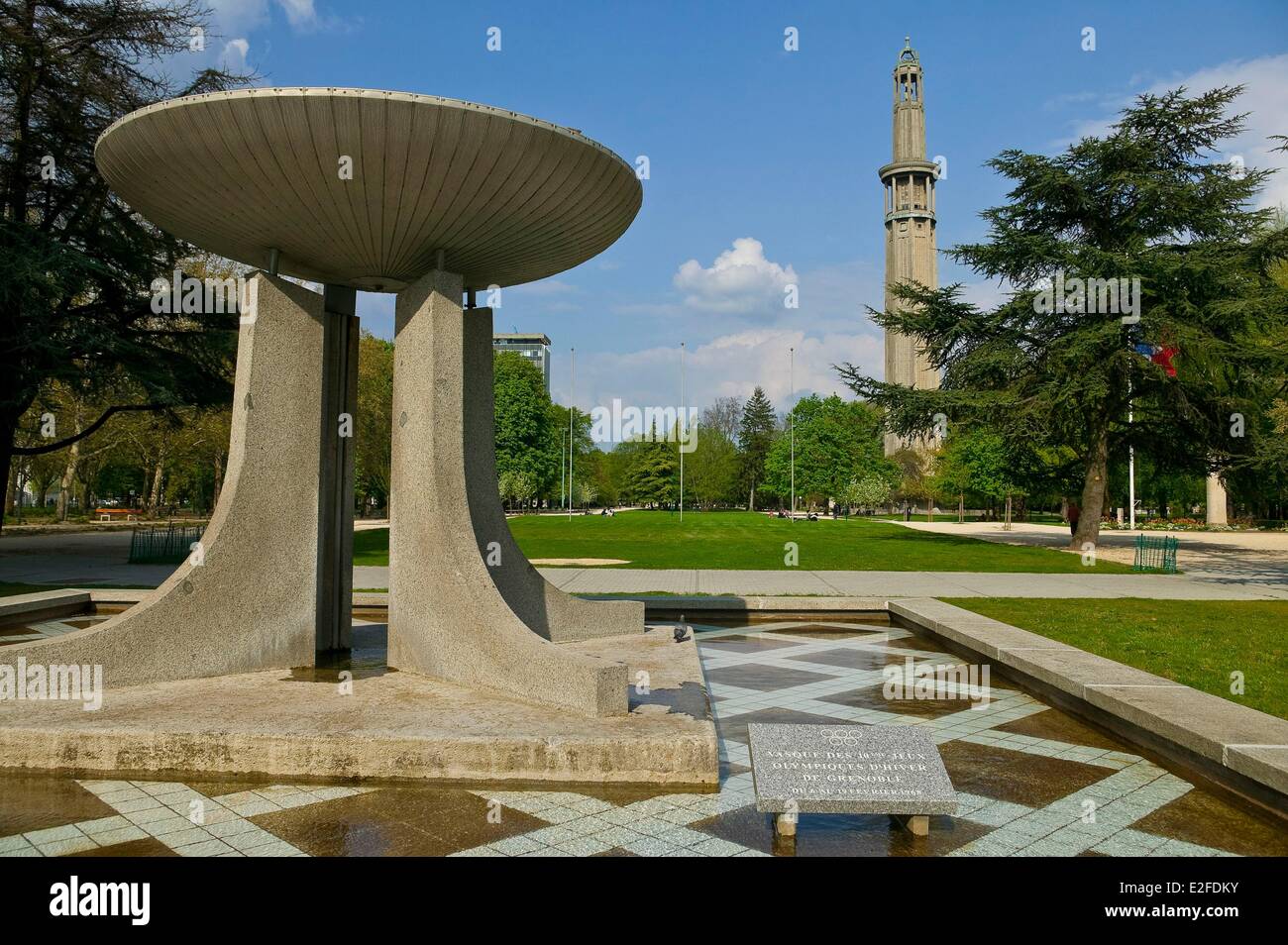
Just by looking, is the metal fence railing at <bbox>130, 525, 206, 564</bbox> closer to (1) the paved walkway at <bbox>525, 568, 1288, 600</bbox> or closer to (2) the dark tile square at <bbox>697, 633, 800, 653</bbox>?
(1) the paved walkway at <bbox>525, 568, 1288, 600</bbox>

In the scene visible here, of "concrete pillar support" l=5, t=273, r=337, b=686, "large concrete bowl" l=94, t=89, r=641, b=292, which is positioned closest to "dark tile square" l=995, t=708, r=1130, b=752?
"large concrete bowl" l=94, t=89, r=641, b=292

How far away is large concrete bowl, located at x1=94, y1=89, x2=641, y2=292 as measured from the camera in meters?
6.41

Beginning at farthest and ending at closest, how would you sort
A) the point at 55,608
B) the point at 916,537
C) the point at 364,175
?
the point at 916,537, the point at 55,608, the point at 364,175

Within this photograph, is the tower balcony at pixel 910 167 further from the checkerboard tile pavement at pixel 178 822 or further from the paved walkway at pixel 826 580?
the checkerboard tile pavement at pixel 178 822

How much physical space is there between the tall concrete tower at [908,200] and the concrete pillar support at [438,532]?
99.4 m

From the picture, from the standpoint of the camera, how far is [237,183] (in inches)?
277

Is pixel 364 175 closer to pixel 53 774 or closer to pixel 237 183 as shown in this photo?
pixel 237 183

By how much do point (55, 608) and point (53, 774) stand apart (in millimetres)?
8846

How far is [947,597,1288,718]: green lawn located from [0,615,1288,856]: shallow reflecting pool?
245cm

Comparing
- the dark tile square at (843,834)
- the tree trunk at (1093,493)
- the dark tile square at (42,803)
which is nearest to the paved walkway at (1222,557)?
→ the tree trunk at (1093,493)

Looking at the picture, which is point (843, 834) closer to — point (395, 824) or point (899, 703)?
point (395, 824)

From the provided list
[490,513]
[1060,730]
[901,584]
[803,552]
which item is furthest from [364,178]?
[803,552]

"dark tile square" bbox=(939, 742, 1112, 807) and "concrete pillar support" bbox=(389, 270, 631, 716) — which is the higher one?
"concrete pillar support" bbox=(389, 270, 631, 716)

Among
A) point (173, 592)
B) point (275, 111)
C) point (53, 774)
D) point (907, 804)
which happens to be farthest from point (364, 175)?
point (907, 804)
